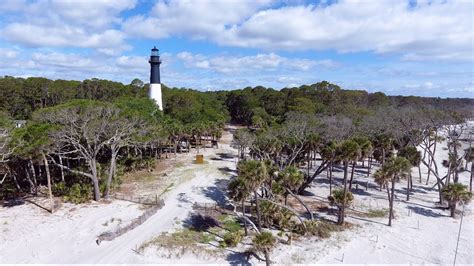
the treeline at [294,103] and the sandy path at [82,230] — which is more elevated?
the treeline at [294,103]

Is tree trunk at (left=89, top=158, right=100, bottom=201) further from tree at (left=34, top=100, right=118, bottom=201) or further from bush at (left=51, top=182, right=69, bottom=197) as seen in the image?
bush at (left=51, top=182, right=69, bottom=197)

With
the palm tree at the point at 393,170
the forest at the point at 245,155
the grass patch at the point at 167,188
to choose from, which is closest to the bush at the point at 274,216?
the forest at the point at 245,155

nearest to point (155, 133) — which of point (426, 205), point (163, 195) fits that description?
point (163, 195)

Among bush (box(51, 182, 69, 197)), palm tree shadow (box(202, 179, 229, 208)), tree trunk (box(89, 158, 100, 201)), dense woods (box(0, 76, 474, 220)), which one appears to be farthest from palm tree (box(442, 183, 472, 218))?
bush (box(51, 182, 69, 197))

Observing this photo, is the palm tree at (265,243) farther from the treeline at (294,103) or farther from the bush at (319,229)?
the treeline at (294,103)

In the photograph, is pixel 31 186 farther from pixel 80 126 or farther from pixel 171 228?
pixel 171 228

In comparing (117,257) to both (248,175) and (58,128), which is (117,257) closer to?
(248,175)
